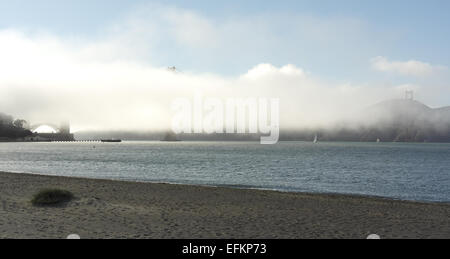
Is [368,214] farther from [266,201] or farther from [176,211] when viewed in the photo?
[176,211]

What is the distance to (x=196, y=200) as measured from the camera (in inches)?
993

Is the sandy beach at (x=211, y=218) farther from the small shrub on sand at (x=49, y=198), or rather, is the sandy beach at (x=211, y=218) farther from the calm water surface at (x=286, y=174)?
the calm water surface at (x=286, y=174)

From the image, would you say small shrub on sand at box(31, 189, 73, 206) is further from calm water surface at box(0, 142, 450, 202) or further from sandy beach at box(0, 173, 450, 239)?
calm water surface at box(0, 142, 450, 202)

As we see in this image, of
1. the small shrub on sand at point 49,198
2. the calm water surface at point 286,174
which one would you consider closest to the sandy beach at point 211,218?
the small shrub on sand at point 49,198

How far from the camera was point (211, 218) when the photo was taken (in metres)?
Result: 18.6

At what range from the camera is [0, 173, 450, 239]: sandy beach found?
15148 millimetres

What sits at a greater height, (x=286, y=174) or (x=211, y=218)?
(x=211, y=218)

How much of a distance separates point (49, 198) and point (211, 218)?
9.11 m

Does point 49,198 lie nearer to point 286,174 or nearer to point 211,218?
point 211,218

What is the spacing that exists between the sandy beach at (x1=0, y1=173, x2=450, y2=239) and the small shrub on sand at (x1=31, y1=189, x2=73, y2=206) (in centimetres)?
56

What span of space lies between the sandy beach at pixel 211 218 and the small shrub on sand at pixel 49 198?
565 mm

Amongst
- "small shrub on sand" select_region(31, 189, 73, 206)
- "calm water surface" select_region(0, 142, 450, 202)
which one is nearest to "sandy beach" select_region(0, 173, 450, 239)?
"small shrub on sand" select_region(31, 189, 73, 206)

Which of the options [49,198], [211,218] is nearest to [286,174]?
[211,218]
